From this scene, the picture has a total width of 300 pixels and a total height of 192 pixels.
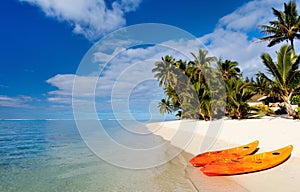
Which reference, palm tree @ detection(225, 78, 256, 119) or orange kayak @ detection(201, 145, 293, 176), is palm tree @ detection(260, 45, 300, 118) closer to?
palm tree @ detection(225, 78, 256, 119)

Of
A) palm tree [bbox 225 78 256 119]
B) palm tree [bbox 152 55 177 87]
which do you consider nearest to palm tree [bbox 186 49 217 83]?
palm tree [bbox 152 55 177 87]

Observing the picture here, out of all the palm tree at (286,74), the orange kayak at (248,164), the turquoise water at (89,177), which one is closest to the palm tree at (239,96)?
the palm tree at (286,74)

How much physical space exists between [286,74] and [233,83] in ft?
16.2

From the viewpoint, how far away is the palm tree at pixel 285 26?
23.5 meters

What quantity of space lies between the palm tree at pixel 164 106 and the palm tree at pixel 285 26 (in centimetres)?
1996

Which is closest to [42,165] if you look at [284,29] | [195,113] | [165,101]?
[195,113]

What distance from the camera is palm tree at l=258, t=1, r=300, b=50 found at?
926 inches

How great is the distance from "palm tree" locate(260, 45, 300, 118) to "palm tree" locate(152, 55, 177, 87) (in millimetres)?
20650

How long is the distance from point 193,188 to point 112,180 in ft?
9.79

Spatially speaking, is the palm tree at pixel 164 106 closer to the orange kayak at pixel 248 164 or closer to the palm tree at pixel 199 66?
the palm tree at pixel 199 66

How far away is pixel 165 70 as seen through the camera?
37.0 meters

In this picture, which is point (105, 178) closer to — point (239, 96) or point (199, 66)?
point (239, 96)

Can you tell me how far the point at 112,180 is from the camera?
24.0 feet

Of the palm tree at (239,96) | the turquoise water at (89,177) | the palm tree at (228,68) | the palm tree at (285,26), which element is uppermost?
the palm tree at (285,26)
